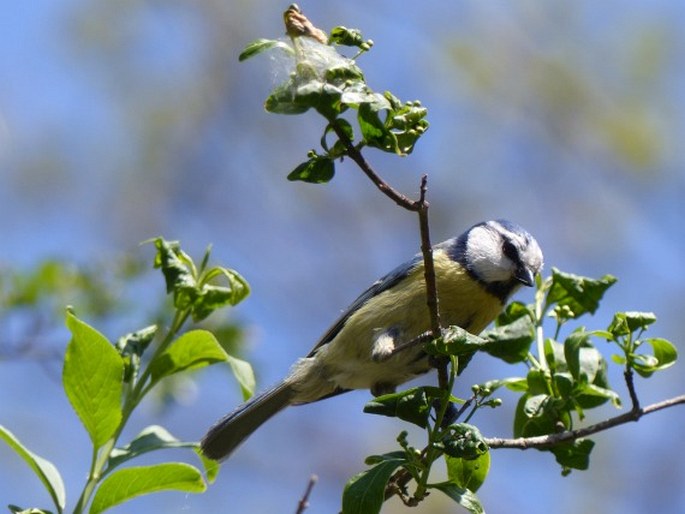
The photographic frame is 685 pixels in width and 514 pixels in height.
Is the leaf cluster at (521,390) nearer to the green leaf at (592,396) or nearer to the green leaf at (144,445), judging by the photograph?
the green leaf at (592,396)

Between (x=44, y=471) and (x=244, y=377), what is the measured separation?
0.47 metres

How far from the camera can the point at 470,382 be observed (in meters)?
8.67

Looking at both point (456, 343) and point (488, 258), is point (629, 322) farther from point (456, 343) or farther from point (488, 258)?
point (488, 258)

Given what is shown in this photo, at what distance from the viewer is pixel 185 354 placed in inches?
87.5

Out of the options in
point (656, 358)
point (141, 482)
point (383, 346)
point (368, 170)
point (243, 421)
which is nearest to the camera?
point (368, 170)

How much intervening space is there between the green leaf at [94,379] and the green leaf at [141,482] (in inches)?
4.9

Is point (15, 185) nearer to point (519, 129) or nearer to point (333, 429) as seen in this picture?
point (333, 429)

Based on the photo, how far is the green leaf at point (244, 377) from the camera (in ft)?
7.36

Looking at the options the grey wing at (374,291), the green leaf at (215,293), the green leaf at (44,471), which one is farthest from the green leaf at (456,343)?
the grey wing at (374,291)

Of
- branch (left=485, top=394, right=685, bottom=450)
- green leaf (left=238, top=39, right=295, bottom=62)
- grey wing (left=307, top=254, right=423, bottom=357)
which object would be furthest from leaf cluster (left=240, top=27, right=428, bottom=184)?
grey wing (left=307, top=254, right=423, bottom=357)

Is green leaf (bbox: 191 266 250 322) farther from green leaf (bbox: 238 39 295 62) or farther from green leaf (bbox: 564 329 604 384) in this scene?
green leaf (bbox: 564 329 604 384)

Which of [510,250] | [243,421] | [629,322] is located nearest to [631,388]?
[629,322]

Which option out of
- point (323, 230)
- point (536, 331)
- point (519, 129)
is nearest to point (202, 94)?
point (323, 230)

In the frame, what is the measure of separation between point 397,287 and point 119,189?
6.79 metres
